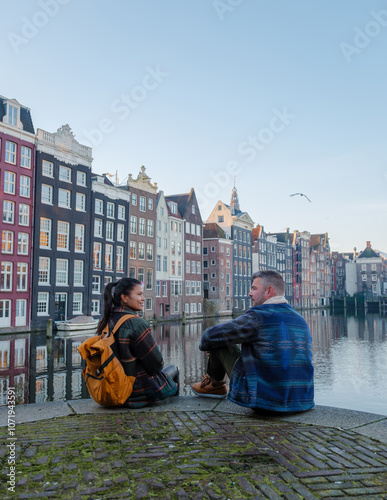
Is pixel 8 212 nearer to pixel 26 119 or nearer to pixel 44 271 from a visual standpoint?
pixel 44 271

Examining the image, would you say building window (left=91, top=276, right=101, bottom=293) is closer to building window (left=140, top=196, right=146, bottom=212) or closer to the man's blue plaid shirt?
building window (left=140, top=196, right=146, bottom=212)

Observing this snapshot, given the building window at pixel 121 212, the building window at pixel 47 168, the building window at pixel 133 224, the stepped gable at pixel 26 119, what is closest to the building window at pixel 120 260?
the building window at pixel 133 224

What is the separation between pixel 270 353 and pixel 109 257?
43.9 m

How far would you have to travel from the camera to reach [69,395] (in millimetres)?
13156

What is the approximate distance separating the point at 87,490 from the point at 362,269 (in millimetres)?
137973

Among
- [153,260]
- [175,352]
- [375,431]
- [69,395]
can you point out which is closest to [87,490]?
[375,431]

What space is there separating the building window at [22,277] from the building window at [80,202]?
837cm

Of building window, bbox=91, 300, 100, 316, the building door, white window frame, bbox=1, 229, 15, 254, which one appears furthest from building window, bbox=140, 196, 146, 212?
white window frame, bbox=1, 229, 15, 254

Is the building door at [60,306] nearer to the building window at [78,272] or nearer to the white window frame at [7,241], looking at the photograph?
the building window at [78,272]

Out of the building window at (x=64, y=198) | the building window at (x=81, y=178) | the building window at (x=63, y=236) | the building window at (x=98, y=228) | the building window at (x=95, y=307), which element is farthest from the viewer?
the building window at (x=98, y=228)

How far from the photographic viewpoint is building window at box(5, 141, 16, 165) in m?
36.2

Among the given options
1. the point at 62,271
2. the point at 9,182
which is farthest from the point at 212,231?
the point at 9,182

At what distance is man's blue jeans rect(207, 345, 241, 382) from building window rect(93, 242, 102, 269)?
40.7 m

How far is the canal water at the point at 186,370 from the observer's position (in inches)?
520
